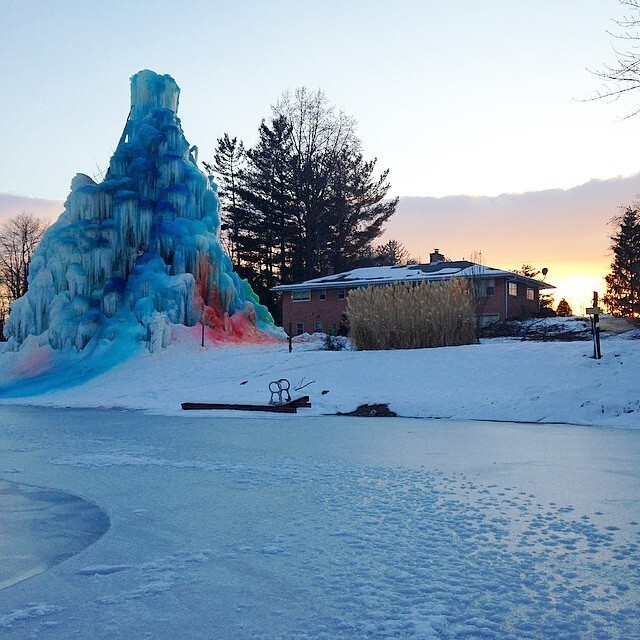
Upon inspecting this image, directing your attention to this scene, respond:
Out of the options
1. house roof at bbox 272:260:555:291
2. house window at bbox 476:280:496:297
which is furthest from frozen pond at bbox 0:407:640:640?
house window at bbox 476:280:496:297

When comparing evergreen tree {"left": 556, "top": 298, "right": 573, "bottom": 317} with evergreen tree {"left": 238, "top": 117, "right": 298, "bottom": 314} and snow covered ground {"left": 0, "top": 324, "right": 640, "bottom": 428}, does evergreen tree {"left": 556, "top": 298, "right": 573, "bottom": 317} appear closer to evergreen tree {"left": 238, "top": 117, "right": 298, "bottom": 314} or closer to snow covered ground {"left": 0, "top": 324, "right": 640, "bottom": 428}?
evergreen tree {"left": 238, "top": 117, "right": 298, "bottom": 314}

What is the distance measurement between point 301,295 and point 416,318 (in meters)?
24.3

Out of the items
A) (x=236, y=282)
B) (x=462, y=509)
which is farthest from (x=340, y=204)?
(x=462, y=509)

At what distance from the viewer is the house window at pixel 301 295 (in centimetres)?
4334

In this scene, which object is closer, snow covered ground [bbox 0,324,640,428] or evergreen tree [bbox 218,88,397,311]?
snow covered ground [bbox 0,324,640,428]

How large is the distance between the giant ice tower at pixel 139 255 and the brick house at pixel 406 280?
9732 mm

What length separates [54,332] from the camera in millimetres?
28438

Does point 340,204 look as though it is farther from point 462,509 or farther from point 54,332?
point 462,509

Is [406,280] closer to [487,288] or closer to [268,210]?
[487,288]

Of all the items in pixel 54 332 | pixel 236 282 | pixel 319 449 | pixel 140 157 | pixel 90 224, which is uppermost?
pixel 140 157

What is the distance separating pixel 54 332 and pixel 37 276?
2628 millimetres

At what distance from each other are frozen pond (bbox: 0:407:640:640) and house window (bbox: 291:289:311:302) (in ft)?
114

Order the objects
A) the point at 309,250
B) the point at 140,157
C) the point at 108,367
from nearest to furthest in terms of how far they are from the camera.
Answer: the point at 108,367 → the point at 140,157 → the point at 309,250

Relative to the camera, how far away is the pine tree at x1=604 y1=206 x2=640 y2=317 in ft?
191
